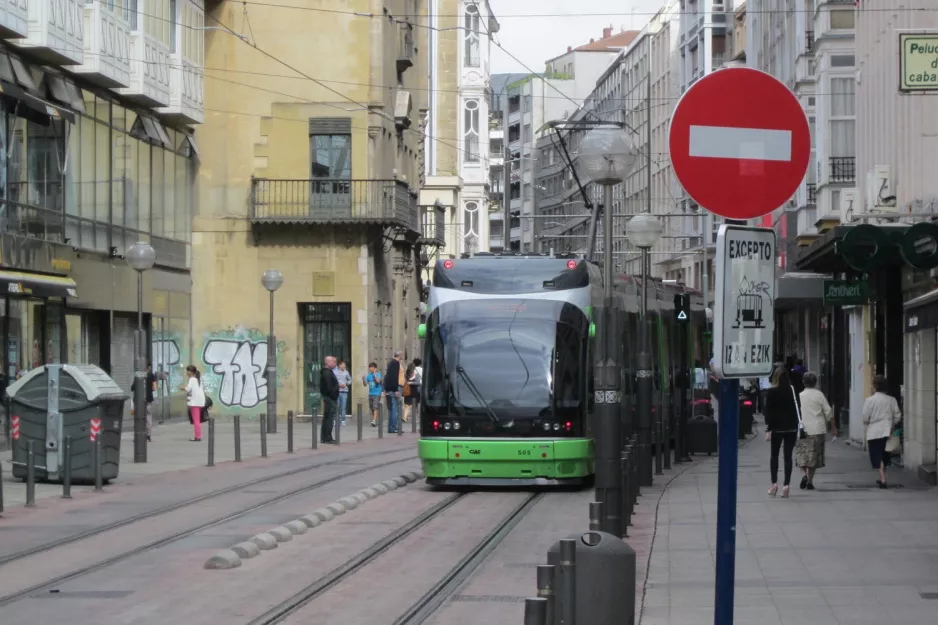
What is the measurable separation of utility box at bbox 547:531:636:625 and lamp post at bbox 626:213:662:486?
1510cm

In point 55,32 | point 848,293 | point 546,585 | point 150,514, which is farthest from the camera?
point 55,32

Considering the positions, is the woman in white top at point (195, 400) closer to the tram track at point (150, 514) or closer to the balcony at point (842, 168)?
the tram track at point (150, 514)

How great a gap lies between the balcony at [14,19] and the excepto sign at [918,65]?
715 inches

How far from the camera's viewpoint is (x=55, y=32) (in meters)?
32.6

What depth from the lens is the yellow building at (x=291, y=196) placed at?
161 feet

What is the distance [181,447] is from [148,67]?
10612 millimetres

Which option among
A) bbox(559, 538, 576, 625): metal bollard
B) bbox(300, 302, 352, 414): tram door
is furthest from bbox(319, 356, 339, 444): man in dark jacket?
bbox(559, 538, 576, 625): metal bollard

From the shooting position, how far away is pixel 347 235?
49000 mm

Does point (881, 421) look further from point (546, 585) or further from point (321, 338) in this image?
point (321, 338)

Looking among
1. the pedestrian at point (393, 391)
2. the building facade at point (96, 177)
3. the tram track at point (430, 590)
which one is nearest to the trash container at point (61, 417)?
the tram track at point (430, 590)

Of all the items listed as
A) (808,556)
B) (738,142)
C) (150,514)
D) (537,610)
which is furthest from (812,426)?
(537,610)

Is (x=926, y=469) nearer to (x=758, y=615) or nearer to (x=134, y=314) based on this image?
(x=758, y=615)

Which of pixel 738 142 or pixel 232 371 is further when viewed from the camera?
pixel 232 371

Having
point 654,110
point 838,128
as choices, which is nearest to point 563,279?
point 838,128
